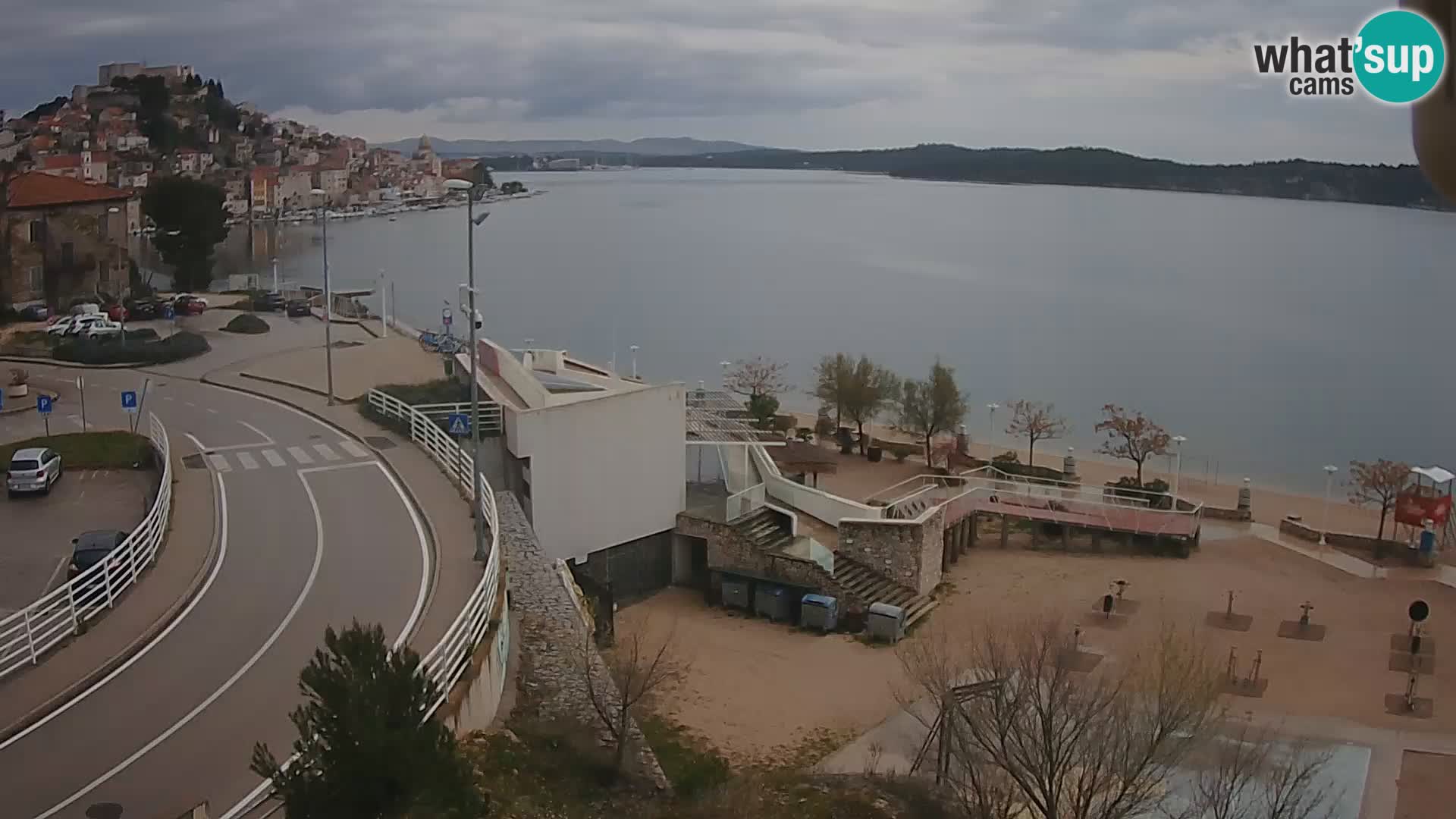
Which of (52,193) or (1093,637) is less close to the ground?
(52,193)

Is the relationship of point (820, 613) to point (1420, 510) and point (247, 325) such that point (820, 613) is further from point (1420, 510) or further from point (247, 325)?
point (247, 325)

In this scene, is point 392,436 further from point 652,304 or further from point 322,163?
point 322,163

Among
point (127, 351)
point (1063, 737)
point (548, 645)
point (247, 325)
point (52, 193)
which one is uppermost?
point (52, 193)

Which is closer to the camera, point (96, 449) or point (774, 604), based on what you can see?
point (774, 604)

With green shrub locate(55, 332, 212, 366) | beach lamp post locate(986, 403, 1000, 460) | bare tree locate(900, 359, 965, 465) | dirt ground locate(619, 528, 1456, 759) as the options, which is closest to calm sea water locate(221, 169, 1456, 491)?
beach lamp post locate(986, 403, 1000, 460)

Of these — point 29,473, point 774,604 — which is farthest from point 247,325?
point 774,604

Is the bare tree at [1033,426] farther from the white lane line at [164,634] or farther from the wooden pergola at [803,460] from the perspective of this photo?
the white lane line at [164,634]

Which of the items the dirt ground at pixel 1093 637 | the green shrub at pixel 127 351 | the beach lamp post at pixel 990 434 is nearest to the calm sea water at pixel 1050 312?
the beach lamp post at pixel 990 434
